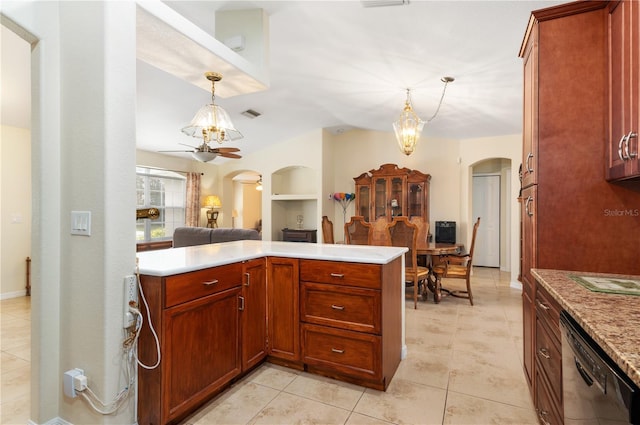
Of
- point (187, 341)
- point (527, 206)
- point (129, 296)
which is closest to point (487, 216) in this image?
point (527, 206)

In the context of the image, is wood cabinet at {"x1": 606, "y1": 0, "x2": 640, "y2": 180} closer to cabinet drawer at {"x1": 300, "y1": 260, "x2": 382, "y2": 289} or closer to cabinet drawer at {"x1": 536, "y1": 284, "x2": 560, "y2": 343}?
cabinet drawer at {"x1": 536, "y1": 284, "x2": 560, "y2": 343}

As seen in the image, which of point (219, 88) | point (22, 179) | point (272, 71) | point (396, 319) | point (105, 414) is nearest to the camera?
point (105, 414)

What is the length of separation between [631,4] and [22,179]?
6312 mm

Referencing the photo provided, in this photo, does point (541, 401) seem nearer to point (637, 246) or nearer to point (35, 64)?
point (637, 246)

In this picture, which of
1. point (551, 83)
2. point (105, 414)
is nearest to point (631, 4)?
point (551, 83)

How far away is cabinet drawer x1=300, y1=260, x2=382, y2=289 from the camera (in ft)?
6.95

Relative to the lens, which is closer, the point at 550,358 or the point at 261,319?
the point at 550,358

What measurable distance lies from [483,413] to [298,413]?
109cm

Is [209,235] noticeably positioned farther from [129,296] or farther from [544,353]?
[544,353]

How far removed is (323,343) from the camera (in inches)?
89.7

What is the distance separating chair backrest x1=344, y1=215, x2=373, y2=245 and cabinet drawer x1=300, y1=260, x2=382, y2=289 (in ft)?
6.35

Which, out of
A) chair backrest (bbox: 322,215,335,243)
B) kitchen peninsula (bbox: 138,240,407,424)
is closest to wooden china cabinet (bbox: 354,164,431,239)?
chair backrest (bbox: 322,215,335,243)

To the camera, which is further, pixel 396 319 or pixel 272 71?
pixel 272 71

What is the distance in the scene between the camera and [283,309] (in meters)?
2.39
